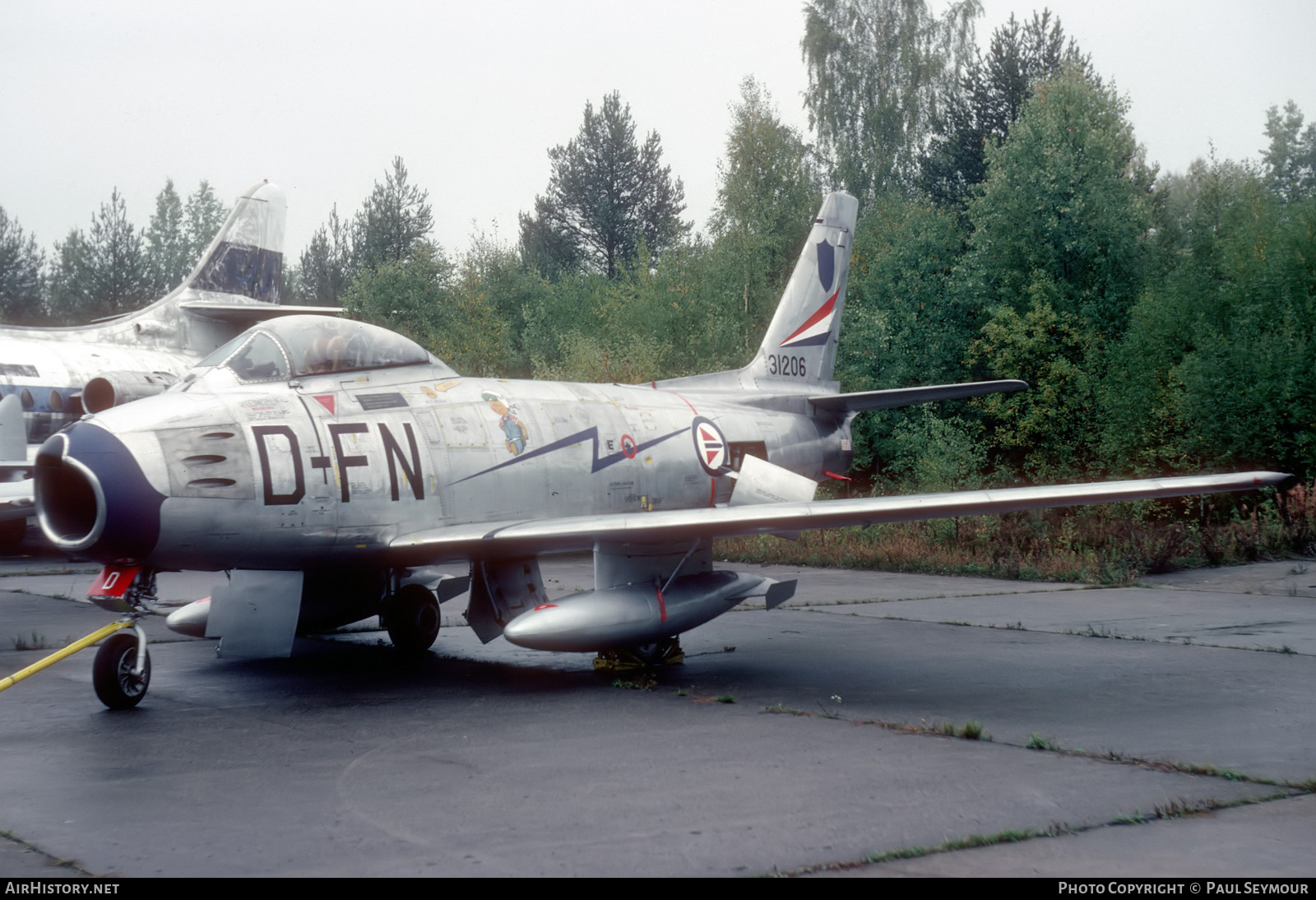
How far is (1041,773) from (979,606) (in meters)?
7.37

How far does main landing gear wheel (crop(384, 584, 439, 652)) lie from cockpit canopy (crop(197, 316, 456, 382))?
2.22 meters

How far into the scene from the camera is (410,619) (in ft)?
32.4

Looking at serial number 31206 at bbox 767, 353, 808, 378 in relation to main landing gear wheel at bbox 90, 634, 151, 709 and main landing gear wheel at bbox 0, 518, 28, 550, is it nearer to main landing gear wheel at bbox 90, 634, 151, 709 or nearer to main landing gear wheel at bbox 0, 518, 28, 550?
main landing gear wheel at bbox 90, 634, 151, 709

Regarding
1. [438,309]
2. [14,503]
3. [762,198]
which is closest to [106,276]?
[438,309]

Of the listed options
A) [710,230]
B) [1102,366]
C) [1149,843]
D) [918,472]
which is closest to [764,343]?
[1149,843]

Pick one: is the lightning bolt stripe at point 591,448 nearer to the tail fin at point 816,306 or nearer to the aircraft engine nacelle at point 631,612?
the aircraft engine nacelle at point 631,612

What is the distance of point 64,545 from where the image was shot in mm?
6777

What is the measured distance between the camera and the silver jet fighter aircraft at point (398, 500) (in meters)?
7.11

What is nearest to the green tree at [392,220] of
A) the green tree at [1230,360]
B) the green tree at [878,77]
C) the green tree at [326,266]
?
the green tree at [326,266]

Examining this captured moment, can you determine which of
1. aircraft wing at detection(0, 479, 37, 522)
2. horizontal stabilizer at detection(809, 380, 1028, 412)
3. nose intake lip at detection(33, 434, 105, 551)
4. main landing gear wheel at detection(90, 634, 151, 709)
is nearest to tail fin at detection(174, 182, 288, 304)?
aircraft wing at detection(0, 479, 37, 522)

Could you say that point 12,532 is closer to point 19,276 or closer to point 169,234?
point 19,276

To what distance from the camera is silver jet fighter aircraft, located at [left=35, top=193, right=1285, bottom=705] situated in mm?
7105

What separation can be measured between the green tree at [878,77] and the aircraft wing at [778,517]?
39.5m

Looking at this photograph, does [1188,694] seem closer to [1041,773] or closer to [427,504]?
[1041,773]
